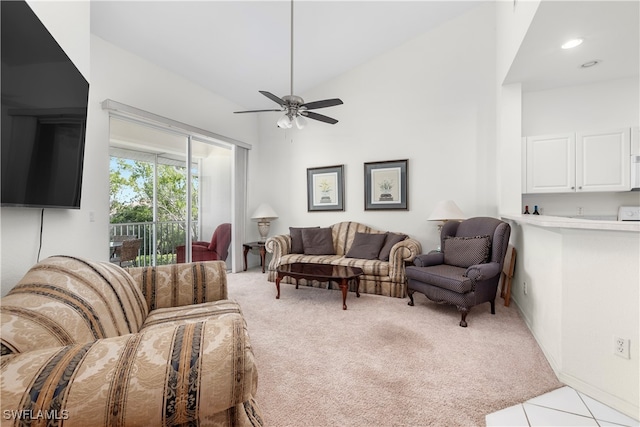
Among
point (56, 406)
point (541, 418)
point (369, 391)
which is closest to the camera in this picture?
point (56, 406)

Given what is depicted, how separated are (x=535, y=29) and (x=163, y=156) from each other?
14.2ft

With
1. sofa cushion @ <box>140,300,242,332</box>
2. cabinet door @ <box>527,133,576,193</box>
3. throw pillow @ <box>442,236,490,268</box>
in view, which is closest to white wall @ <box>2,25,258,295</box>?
sofa cushion @ <box>140,300,242,332</box>

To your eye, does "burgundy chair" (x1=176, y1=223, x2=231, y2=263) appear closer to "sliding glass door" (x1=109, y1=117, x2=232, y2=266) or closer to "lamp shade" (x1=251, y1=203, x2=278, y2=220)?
"sliding glass door" (x1=109, y1=117, x2=232, y2=266)

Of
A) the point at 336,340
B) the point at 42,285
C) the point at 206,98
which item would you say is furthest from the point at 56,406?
the point at 206,98

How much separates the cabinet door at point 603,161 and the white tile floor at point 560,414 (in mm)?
2651

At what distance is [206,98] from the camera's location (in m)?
4.50

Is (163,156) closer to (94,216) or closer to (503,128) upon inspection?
(94,216)

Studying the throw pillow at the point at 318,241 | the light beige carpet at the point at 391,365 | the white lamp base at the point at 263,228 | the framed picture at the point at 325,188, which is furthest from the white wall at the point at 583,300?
the white lamp base at the point at 263,228

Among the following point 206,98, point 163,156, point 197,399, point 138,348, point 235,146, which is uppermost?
point 206,98

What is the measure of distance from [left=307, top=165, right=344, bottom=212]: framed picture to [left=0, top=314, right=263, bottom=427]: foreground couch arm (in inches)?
163

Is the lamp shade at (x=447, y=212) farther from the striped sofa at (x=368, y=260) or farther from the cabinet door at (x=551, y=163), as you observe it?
the cabinet door at (x=551, y=163)

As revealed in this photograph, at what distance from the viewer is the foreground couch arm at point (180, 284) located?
1934mm

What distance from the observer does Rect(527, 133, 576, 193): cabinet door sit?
3.34 metres

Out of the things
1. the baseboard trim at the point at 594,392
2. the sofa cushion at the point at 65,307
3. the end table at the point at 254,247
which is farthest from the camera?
the end table at the point at 254,247
